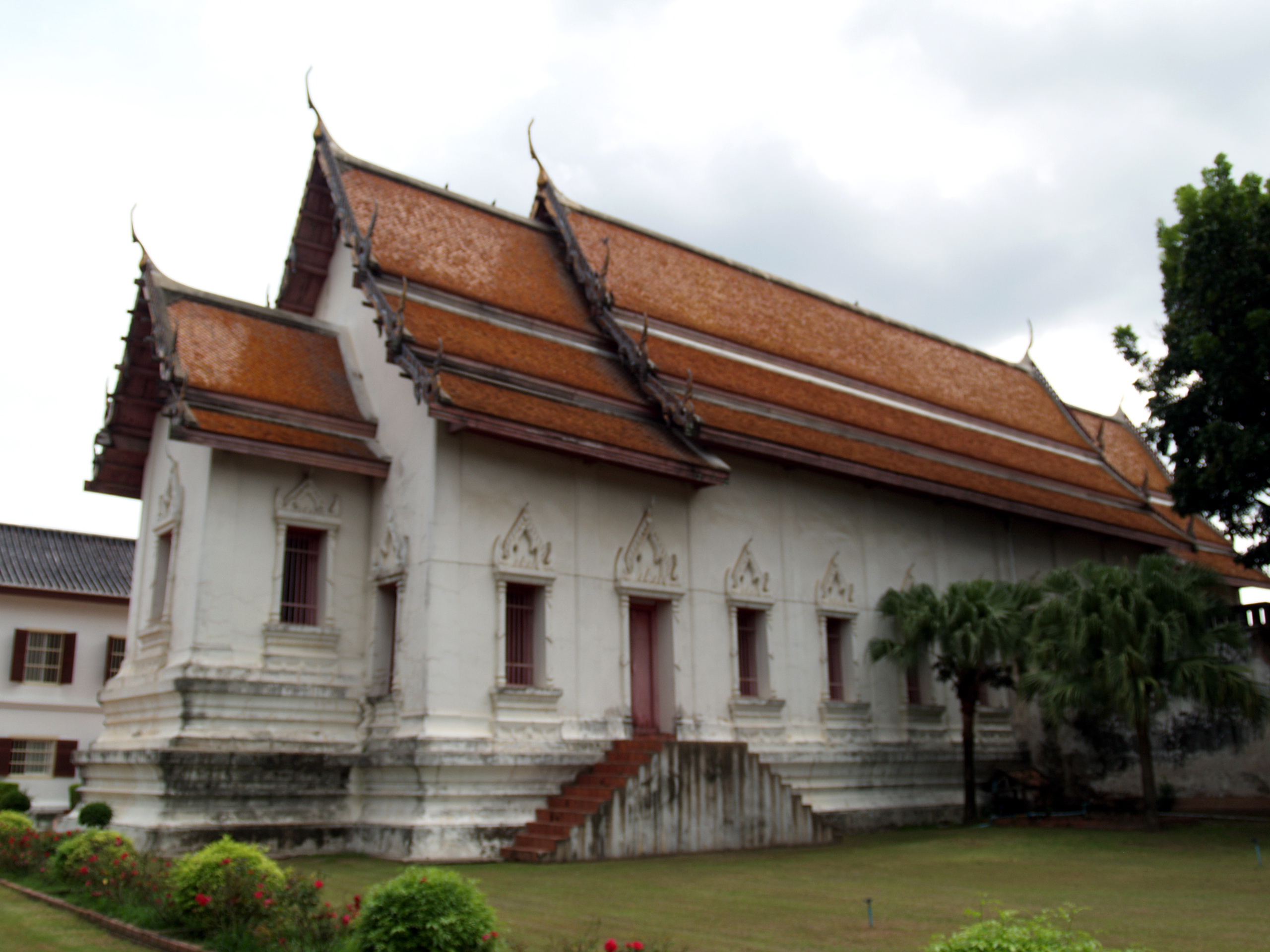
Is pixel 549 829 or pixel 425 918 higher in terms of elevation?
pixel 425 918

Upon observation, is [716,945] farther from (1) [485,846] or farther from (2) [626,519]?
(2) [626,519]

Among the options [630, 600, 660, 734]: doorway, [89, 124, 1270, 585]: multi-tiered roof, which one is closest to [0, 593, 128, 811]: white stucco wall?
[89, 124, 1270, 585]: multi-tiered roof

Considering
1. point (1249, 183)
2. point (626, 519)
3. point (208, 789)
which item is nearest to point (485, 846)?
point (208, 789)

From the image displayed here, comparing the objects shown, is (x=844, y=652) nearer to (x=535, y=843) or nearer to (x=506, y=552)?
(x=506, y=552)

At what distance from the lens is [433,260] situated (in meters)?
18.3

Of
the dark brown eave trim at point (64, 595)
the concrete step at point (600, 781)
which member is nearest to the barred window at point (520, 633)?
the concrete step at point (600, 781)

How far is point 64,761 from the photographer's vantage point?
25641 millimetres

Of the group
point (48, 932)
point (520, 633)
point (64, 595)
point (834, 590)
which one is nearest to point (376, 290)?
point (520, 633)

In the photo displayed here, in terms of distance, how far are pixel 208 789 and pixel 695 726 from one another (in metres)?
6.80

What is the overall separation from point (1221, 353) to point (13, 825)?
56.1ft

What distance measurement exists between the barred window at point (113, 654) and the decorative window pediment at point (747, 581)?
15874mm

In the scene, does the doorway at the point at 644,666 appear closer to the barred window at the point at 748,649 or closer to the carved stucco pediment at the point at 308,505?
the barred window at the point at 748,649

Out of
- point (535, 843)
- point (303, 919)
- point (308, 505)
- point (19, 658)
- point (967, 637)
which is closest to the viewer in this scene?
point (303, 919)

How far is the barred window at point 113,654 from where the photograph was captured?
88.5 ft
